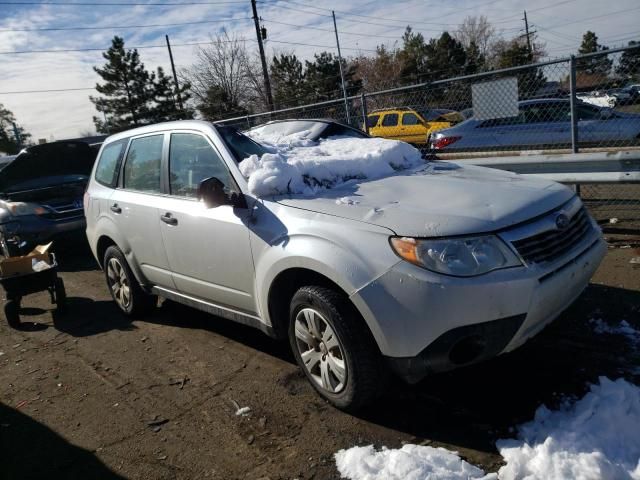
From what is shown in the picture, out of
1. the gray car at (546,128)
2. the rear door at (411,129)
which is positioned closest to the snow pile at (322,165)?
the gray car at (546,128)

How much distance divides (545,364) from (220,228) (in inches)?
89.1

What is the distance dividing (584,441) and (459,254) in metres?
1.02

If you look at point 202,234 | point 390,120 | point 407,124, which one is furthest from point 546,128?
point 390,120

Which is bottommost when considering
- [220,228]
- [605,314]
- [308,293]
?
[605,314]

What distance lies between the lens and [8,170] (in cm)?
855

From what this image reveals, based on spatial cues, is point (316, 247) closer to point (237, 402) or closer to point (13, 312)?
point (237, 402)

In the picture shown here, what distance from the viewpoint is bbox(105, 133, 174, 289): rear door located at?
4.32 meters

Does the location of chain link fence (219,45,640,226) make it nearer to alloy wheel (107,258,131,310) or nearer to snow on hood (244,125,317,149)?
snow on hood (244,125,317,149)

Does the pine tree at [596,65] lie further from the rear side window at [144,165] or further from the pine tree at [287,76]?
the pine tree at [287,76]

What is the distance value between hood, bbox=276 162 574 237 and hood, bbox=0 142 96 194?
6906 mm

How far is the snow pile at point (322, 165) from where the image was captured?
337cm

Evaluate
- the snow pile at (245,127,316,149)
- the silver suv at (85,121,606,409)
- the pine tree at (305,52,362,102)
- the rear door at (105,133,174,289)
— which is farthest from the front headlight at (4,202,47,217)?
the pine tree at (305,52,362,102)

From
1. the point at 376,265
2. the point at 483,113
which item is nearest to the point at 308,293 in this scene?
the point at 376,265

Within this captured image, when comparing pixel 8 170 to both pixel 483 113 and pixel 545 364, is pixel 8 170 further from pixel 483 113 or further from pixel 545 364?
pixel 545 364
